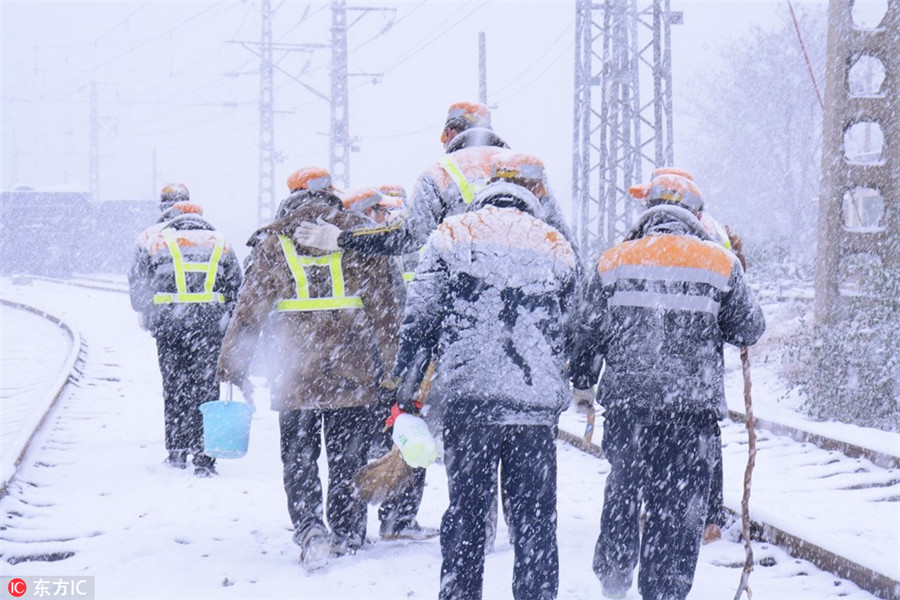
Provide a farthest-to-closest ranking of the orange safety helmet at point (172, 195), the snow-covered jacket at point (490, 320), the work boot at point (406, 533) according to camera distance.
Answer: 1. the orange safety helmet at point (172, 195)
2. the work boot at point (406, 533)
3. the snow-covered jacket at point (490, 320)

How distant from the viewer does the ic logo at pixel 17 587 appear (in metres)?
4.88

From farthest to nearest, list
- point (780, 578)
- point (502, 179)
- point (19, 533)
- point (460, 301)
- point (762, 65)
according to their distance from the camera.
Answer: point (762, 65) → point (19, 533) → point (780, 578) → point (502, 179) → point (460, 301)

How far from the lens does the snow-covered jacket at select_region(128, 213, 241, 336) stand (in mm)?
7078

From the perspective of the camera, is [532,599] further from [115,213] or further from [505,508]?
[115,213]

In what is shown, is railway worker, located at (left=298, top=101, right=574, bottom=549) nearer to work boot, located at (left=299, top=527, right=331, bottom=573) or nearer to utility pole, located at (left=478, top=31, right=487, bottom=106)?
work boot, located at (left=299, top=527, right=331, bottom=573)

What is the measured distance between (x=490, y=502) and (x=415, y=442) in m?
0.37

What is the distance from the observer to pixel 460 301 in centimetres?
384

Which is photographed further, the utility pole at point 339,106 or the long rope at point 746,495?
the utility pole at point 339,106

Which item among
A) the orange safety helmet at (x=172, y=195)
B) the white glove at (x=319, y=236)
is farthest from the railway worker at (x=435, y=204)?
the orange safety helmet at (x=172, y=195)

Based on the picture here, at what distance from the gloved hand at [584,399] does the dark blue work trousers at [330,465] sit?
1213 mm

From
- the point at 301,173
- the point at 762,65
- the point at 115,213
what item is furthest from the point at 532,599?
the point at 762,65

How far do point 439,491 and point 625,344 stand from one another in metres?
3.06

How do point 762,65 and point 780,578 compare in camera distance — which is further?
point 762,65

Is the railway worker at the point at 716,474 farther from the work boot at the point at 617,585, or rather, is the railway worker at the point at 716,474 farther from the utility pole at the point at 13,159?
the utility pole at the point at 13,159
